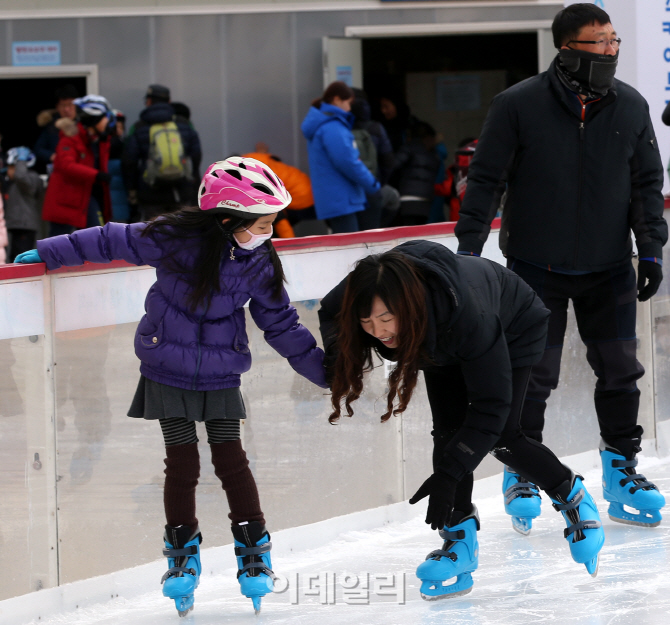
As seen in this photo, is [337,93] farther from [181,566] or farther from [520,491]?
[181,566]

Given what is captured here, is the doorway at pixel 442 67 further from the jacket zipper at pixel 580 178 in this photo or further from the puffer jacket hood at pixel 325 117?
the jacket zipper at pixel 580 178

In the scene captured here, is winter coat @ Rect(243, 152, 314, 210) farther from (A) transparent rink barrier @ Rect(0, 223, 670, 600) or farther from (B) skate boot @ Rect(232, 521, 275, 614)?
(B) skate boot @ Rect(232, 521, 275, 614)

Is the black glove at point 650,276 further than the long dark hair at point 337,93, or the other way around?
the long dark hair at point 337,93

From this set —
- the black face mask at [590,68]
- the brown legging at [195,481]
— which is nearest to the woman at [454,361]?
the brown legging at [195,481]

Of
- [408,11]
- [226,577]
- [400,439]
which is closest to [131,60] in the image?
[408,11]

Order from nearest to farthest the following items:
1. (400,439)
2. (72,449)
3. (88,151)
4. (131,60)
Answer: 1. (72,449)
2. (400,439)
3. (88,151)
4. (131,60)

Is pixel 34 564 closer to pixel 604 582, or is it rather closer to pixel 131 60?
pixel 604 582

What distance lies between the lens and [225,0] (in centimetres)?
852

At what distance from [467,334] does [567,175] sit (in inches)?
39.2

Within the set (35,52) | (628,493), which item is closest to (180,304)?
(628,493)

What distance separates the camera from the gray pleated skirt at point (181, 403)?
108 inches

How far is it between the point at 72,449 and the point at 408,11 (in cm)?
646

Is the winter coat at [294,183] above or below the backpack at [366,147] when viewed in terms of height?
below

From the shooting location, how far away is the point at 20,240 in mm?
7008
